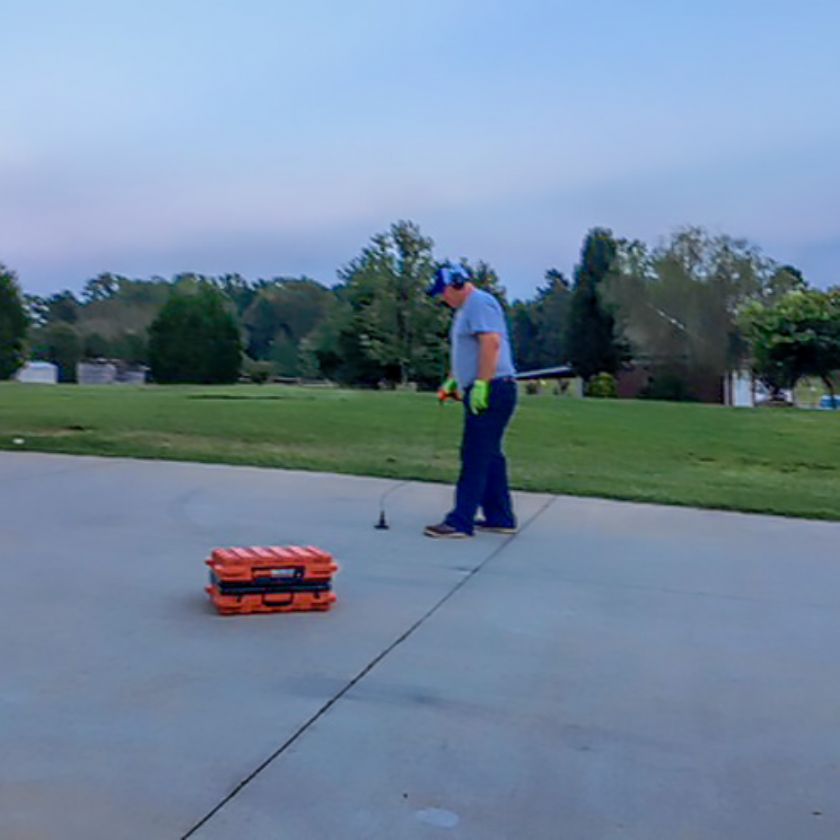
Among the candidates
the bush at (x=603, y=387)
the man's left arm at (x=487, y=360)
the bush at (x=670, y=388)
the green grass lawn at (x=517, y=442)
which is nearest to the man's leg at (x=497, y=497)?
the man's left arm at (x=487, y=360)

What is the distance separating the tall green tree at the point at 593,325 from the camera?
43562mm

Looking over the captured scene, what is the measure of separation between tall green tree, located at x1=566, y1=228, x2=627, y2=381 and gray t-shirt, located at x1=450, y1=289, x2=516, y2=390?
36980mm

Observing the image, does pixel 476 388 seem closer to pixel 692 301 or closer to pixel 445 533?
pixel 445 533

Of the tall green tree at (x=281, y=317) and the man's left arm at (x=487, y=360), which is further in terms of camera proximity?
the tall green tree at (x=281, y=317)

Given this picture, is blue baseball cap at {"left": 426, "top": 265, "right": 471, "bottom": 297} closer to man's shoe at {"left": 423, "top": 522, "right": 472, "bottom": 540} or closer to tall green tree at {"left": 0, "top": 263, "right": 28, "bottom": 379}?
man's shoe at {"left": 423, "top": 522, "right": 472, "bottom": 540}

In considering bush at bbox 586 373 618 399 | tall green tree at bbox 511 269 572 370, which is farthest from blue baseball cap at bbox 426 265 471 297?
tall green tree at bbox 511 269 572 370

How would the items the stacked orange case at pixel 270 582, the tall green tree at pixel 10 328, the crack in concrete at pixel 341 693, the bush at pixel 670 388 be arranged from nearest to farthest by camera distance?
the crack in concrete at pixel 341 693 → the stacked orange case at pixel 270 582 → the tall green tree at pixel 10 328 → the bush at pixel 670 388

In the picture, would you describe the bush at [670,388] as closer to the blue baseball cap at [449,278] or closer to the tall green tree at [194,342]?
the tall green tree at [194,342]

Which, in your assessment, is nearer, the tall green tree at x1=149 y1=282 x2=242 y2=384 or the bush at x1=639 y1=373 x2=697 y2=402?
the tall green tree at x1=149 y1=282 x2=242 y2=384

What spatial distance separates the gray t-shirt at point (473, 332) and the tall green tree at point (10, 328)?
3146 centimetres

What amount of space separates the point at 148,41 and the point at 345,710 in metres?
13.0

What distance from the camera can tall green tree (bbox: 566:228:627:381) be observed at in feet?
143

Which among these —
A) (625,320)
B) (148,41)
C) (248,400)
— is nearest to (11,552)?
(148,41)

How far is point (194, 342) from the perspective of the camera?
37812mm
